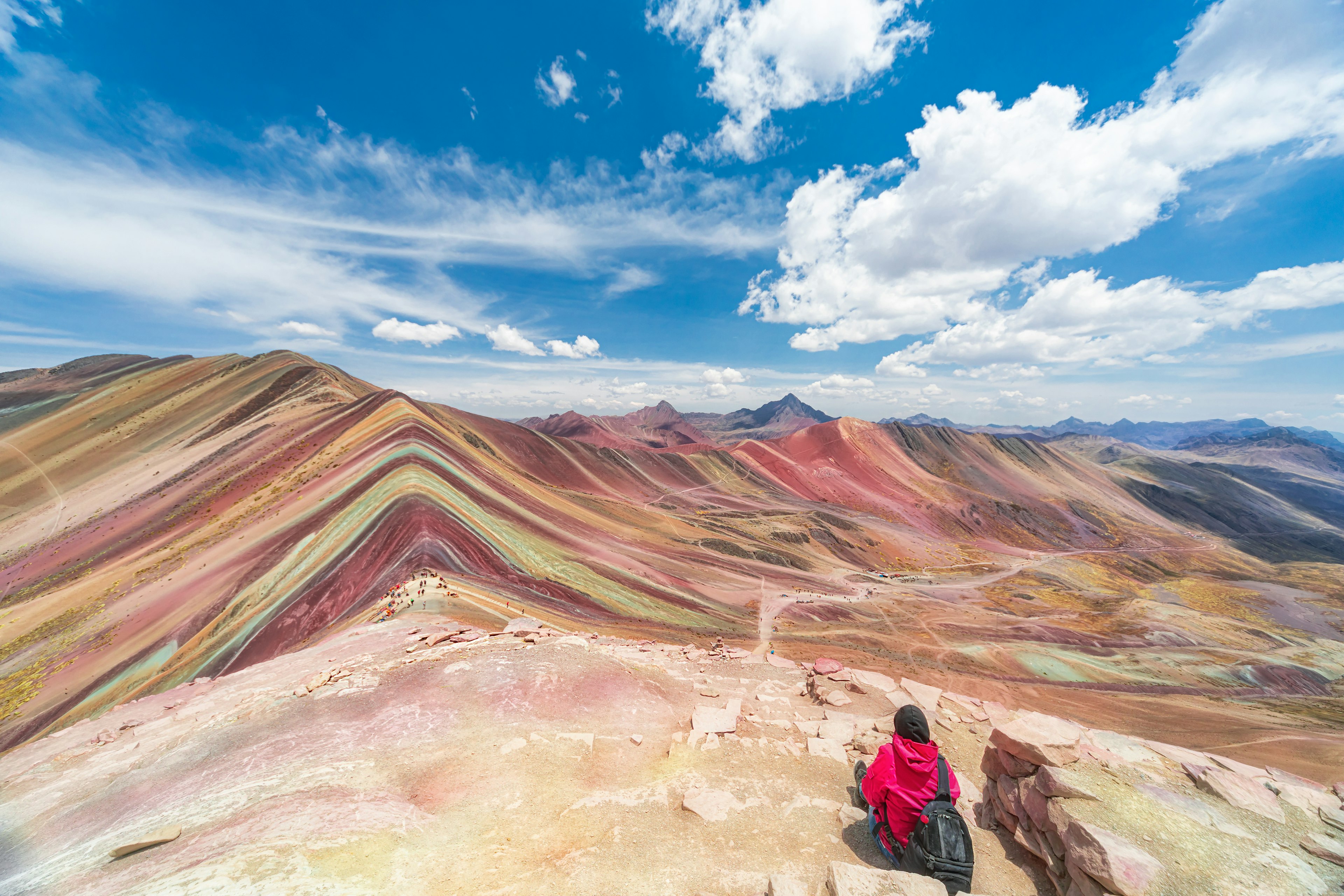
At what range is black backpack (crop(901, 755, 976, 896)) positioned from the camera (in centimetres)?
455

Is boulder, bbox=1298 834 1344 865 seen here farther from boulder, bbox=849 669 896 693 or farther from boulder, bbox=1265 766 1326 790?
boulder, bbox=849 669 896 693

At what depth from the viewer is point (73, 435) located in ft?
145

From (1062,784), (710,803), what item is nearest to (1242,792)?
(1062,784)

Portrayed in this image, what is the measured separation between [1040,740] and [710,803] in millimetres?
4424

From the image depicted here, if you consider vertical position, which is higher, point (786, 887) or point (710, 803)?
point (786, 887)

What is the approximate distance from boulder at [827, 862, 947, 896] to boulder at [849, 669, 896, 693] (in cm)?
713

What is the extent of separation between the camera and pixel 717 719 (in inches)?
347

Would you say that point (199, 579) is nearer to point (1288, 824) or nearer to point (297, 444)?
point (297, 444)

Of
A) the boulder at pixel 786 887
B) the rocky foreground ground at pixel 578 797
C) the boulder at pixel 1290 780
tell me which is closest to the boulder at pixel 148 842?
the rocky foreground ground at pixel 578 797

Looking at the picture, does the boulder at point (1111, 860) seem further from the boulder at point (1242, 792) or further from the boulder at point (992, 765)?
the boulder at point (1242, 792)

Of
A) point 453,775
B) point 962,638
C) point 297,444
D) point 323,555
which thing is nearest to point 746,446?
point 962,638

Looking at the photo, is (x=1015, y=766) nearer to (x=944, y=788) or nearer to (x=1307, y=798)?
(x=944, y=788)

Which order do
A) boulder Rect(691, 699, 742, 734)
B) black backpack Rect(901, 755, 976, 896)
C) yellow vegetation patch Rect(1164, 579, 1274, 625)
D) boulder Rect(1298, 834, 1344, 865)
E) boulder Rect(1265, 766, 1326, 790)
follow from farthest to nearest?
yellow vegetation patch Rect(1164, 579, 1274, 625) → boulder Rect(691, 699, 742, 734) → boulder Rect(1265, 766, 1326, 790) → black backpack Rect(901, 755, 976, 896) → boulder Rect(1298, 834, 1344, 865)

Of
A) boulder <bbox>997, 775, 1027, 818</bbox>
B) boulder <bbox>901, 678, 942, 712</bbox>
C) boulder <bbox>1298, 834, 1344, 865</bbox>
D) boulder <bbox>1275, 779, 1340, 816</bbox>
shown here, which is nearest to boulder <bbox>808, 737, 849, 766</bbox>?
boulder <bbox>997, 775, 1027, 818</bbox>
